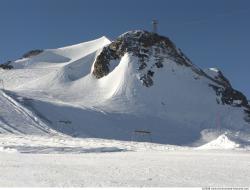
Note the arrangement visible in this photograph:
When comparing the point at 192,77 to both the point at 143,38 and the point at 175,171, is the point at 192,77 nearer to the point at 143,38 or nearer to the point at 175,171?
the point at 143,38

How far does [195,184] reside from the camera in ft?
41.5

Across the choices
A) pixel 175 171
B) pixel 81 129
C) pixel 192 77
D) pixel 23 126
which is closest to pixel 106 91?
pixel 192 77

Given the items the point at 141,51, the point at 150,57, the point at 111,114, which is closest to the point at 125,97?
the point at 111,114

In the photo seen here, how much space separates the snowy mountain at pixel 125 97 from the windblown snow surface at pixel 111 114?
147 mm

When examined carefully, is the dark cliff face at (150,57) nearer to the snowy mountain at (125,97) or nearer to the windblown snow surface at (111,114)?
the snowy mountain at (125,97)

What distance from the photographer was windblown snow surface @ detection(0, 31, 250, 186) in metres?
26.6

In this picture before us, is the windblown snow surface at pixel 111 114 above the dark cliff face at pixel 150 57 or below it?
→ below

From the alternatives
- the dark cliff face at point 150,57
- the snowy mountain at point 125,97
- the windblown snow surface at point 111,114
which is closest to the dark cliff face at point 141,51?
the dark cliff face at point 150,57

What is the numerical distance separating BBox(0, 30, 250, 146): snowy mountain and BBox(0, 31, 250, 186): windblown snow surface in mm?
147

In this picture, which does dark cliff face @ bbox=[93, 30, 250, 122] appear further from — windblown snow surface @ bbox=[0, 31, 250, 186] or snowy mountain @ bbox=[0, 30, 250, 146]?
windblown snow surface @ bbox=[0, 31, 250, 186]

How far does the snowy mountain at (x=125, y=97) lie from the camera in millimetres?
58406

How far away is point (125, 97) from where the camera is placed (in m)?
75.6

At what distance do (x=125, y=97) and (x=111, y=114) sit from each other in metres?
9.79

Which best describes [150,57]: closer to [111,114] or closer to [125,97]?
[125,97]
